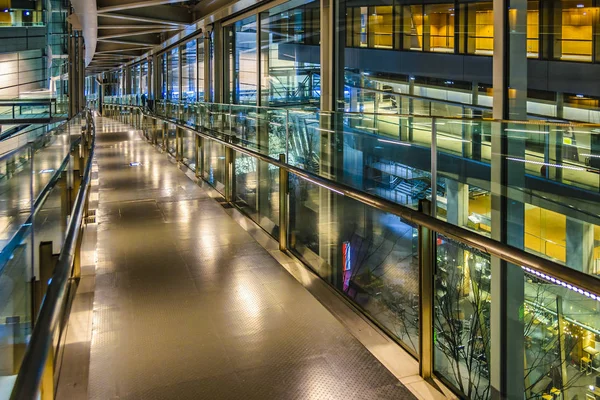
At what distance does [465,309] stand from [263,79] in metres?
8.55

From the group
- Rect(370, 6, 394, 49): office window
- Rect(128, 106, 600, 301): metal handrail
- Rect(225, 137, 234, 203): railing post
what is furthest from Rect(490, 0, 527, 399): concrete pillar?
Rect(370, 6, 394, 49): office window

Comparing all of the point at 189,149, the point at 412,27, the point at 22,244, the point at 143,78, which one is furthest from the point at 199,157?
the point at 143,78

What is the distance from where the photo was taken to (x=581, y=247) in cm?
270

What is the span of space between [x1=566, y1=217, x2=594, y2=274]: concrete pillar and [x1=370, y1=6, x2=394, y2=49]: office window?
486 centimetres

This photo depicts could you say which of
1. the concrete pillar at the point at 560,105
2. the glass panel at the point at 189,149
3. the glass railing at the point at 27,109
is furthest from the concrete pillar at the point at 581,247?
the glass railing at the point at 27,109

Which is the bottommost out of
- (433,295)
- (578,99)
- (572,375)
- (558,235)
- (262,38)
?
(572,375)

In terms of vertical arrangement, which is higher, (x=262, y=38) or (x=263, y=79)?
(x=262, y=38)

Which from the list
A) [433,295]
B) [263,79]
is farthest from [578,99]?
[263,79]

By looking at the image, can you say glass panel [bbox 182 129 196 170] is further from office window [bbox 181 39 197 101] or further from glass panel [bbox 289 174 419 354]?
office window [bbox 181 39 197 101]

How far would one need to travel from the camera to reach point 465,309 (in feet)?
11.1

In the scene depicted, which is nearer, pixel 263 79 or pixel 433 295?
pixel 433 295

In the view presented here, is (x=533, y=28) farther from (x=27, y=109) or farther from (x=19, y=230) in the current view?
(x=27, y=109)

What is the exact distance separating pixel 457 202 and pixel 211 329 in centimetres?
139

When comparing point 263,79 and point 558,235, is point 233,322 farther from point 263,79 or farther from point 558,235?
point 263,79
